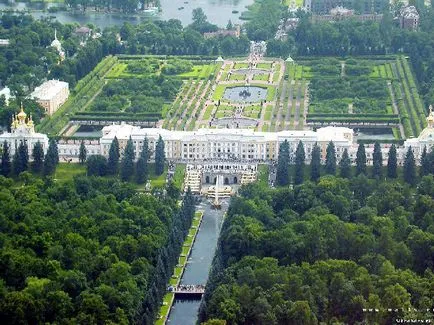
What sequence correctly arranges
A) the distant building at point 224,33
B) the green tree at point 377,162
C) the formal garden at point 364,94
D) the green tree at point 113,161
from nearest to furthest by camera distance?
the green tree at point 377,162 < the green tree at point 113,161 < the formal garden at point 364,94 < the distant building at point 224,33

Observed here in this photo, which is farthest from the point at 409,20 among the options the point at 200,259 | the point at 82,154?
the point at 200,259

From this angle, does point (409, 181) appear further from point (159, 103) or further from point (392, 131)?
point (159, 103)

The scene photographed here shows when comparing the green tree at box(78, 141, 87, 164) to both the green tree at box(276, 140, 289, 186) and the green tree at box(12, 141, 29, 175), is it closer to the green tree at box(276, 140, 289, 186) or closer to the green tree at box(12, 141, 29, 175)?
the green tree at box(12, 141, 29, 175)

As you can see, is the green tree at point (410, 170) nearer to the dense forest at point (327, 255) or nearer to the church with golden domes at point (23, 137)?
the dense forest at point (327, 255)

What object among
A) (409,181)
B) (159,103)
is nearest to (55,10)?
→ (159,103)

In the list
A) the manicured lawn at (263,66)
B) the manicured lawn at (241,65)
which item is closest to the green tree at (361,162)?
the manicured lawn at (263,66)

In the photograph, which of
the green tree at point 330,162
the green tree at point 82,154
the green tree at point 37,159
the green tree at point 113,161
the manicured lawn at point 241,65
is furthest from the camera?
the manicured lawn at point 241,65
